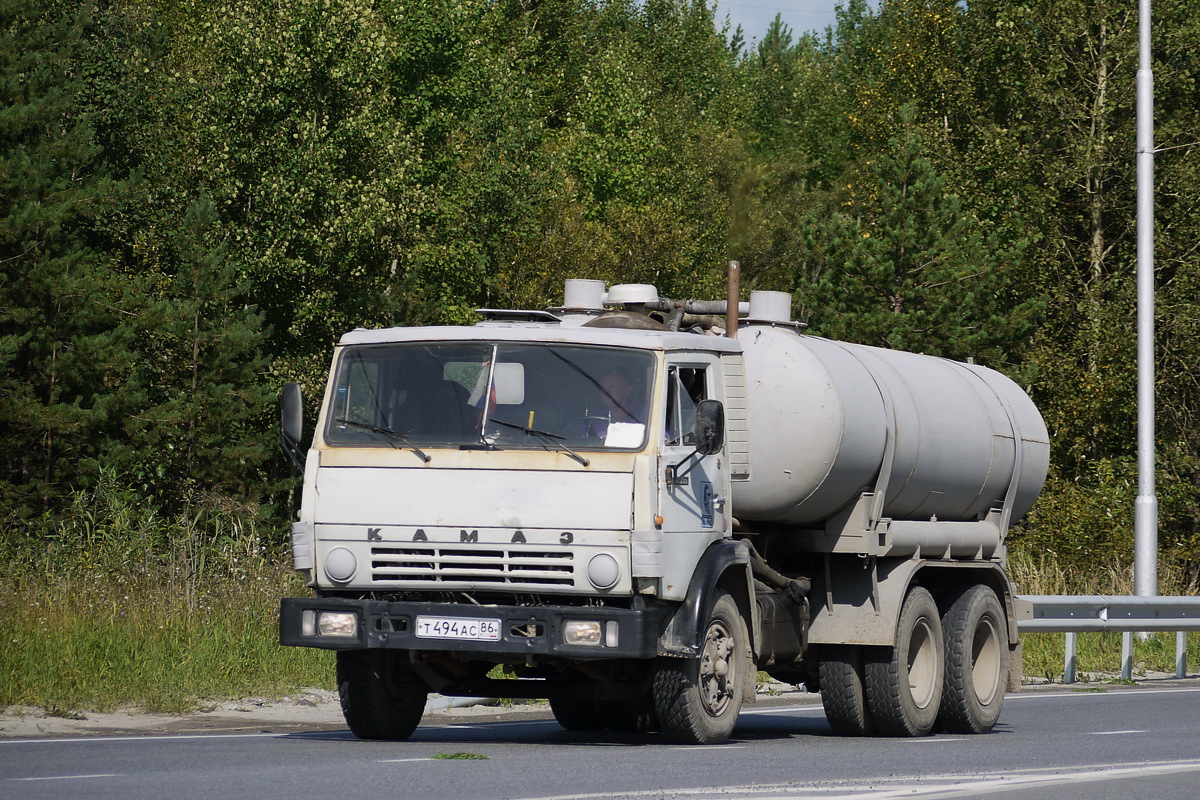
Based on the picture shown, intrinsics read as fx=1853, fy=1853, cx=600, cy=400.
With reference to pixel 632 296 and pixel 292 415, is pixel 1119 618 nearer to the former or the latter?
pixel 632 296

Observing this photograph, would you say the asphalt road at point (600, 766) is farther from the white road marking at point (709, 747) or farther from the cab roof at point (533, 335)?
the cab roof at point (533, 335)

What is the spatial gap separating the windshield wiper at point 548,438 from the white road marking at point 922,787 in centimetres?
246

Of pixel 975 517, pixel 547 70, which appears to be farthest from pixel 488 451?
pixel 547 70

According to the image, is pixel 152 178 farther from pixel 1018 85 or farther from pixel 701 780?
pixel 701 780

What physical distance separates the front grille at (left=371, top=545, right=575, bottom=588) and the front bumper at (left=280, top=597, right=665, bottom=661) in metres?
0.16

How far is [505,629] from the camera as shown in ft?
33.9

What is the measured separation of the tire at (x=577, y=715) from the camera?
42.7ft

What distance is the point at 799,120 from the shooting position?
75938 millimetres

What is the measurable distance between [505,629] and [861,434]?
11.1 ft

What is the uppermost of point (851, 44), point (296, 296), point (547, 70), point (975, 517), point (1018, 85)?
point (851, 44)

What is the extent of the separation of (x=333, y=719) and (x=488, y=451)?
369cm

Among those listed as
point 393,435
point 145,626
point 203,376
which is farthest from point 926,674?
point 203,376

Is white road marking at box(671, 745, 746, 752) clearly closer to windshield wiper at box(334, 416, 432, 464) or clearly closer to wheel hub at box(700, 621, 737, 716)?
wheel hub at box(700, 621, 737, 716)

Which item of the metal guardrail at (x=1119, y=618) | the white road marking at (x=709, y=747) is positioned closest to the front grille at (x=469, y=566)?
the white road marking at (x=709, y=747)
